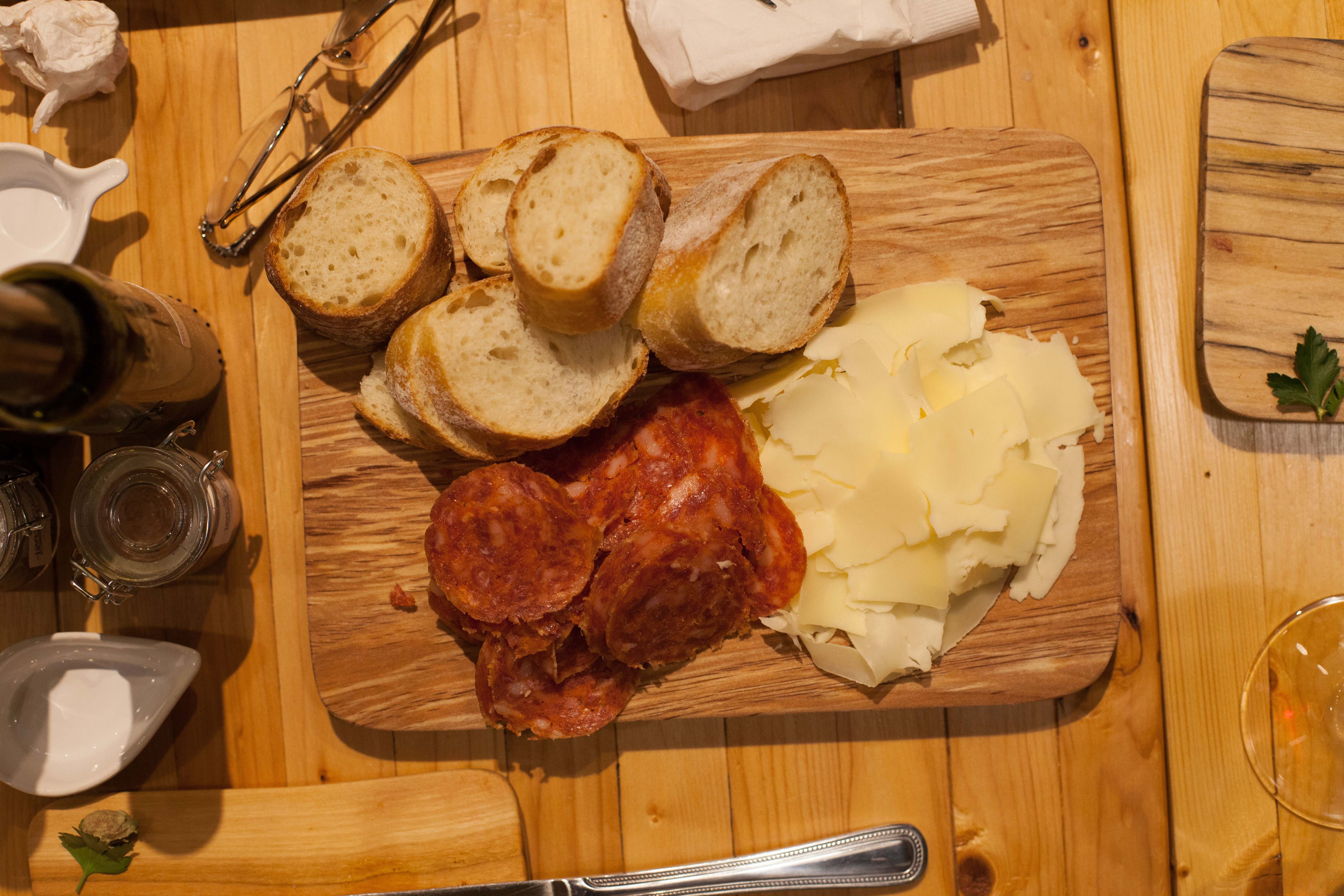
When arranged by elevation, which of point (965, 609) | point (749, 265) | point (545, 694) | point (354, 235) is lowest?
point (545, 694)

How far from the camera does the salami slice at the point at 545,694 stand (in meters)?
1.48

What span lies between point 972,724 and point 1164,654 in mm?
430

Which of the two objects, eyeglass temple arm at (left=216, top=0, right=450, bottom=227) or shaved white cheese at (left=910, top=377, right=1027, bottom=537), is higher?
eyeglass temple arm at (left=216, top=0, right=450, bottom=227)

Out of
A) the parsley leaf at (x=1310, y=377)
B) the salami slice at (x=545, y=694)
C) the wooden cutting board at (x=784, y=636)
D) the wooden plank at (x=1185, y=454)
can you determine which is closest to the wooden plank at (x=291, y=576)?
the wooden cutting board at (x=784, y=636)

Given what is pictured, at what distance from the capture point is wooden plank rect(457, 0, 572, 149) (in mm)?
1683

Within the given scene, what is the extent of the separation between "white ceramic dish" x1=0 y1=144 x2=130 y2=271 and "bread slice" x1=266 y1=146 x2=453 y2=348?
391mm

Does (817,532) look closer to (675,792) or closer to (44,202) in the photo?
(675,792)

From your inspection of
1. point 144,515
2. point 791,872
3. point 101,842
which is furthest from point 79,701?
point 791,872

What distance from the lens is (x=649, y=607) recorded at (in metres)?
1.40

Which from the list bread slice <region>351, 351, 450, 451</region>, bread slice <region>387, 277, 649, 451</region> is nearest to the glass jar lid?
bread slice <region>351, 351, 450, 451</region>

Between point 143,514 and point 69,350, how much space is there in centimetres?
42

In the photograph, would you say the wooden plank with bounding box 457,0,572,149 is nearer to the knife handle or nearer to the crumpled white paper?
the crumpled white paper

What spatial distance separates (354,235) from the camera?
144 centimetres

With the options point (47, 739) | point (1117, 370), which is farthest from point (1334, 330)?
point (47, 739)
